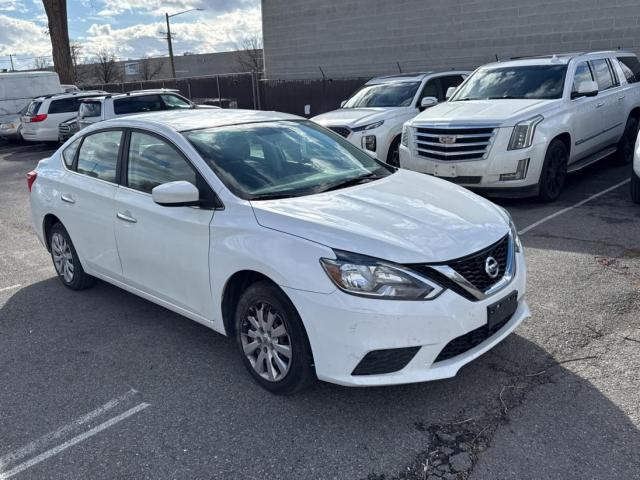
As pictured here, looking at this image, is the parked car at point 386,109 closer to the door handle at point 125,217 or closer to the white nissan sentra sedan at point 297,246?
the white nissan sentra sedan at point 297,246

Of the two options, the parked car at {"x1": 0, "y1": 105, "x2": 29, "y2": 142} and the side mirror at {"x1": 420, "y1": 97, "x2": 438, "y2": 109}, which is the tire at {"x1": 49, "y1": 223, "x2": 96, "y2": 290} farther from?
the parked car at {"x1": 0, "y1": 105, "x2": 29, "y2": 142}

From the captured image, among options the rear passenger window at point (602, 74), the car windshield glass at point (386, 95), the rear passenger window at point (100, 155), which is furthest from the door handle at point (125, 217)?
the rear passenger window at point (602, 74)

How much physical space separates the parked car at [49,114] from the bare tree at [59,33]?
662cm

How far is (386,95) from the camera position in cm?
1075

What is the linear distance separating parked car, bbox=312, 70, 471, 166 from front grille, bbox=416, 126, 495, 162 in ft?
4.38

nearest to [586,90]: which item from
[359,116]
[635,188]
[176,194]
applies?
[635,188]

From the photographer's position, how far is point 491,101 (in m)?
8.39

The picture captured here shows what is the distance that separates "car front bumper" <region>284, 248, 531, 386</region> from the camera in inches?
119

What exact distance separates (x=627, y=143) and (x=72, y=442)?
379 inches

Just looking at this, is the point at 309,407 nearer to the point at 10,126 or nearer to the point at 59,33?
the point at 10,126

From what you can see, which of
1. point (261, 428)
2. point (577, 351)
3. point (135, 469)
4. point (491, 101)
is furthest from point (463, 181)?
point (135, 469)

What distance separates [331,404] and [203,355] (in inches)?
45.2

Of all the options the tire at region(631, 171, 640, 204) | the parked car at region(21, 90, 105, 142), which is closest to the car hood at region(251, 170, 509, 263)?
the tire at region(631, 171, 640, 204)

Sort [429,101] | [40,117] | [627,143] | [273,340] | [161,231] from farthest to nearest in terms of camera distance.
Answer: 1. [40,117]
2. [429,101]
3. [627,143]
4. [161,231]
5. [273,340]
